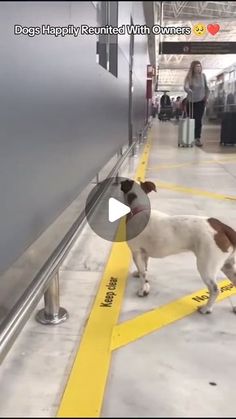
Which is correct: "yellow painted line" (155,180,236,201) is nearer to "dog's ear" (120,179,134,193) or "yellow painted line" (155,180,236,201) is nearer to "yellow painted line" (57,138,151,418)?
"yellow painted line" (57,138,151,418)

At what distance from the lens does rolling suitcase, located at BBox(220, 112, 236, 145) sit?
36.2 ft

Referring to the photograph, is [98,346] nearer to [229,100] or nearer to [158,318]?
[158,318]

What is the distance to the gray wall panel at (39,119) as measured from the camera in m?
1.49

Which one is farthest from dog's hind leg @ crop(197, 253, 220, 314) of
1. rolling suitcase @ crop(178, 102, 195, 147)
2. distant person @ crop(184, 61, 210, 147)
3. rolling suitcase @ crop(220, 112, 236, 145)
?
rolling suitcase @ crop(220, 112, 236, 145)

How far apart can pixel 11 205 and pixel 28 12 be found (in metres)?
0.68

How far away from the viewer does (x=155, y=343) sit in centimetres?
195

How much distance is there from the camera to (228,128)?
1162 centimetres

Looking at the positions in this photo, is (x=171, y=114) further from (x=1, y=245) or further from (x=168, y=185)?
(x=1, y=245)

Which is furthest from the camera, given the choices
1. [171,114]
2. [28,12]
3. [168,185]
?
[171,114]

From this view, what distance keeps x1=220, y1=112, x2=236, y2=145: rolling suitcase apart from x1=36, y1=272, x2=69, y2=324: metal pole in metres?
9.72

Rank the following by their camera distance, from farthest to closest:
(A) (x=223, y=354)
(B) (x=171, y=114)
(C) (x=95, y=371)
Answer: (B) (x=171, y=114), (A) (x=223, y=354), (C) (x=95, y=371)

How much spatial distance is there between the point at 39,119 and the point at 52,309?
0.93m

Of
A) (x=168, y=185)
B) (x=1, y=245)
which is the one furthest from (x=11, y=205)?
(x=168, y=185)

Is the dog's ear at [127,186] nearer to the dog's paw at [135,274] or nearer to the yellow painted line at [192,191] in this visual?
the dog's paw at [135,274]
